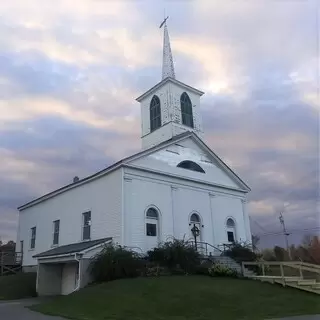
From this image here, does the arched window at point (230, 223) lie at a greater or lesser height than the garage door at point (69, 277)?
greater

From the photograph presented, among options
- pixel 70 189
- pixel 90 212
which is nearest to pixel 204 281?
pixel 90 212

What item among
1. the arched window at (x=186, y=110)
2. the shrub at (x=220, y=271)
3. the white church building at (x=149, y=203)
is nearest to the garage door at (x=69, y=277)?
the white church building at (x=149, y=203)

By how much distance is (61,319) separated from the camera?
35.6 ft

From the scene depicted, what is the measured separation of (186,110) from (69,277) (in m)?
16.1

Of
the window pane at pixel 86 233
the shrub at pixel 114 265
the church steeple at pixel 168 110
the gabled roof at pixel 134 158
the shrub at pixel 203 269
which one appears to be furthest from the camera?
the church steeple at pixel 168 110

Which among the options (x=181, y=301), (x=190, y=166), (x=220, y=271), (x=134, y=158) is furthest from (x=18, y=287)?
(x=190, y=166)

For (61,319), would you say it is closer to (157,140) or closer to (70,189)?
(70,189)

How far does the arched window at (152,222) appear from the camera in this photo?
21797 millimetres

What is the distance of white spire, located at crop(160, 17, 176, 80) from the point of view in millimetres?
32275

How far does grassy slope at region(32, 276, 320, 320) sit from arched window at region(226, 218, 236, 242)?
33.7 ft

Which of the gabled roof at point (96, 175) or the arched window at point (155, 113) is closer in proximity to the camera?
the gabled roof at point (96, 175)

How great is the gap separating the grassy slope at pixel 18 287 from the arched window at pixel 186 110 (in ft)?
53.8

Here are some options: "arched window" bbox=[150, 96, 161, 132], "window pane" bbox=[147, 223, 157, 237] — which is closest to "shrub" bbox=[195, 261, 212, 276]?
"window pane" bbox=[147, 223, 157, 237]

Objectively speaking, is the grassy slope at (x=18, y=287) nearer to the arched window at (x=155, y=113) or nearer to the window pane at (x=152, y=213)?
the window pane at (x=152, y=213)
